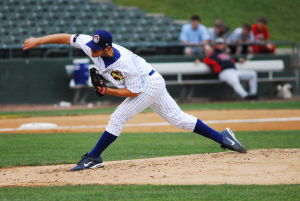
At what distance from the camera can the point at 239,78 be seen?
1780 centimetres

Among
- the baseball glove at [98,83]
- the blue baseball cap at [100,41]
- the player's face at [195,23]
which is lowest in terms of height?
the player's face at [195,23]

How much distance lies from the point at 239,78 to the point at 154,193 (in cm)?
1183

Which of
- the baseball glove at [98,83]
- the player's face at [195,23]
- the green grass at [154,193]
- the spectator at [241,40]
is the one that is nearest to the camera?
the green grass at [154,193]

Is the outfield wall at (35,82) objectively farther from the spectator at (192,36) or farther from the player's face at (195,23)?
the player's face at (195,23)

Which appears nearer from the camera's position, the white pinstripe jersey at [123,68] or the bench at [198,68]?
the white pinstripe jersey at [123,68]

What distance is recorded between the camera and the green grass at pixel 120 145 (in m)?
9.13

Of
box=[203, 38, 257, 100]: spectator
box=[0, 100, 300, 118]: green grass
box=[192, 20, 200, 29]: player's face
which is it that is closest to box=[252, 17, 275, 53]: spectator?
box=[203, 38, 257, 100]: spectator

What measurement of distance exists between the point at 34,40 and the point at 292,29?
68.2 ft

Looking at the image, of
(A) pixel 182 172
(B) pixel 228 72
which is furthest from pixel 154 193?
(B) pixel 228 72

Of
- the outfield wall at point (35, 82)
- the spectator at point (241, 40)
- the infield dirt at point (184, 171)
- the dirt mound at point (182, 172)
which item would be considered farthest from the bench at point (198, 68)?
the dirt mound at point (182, 172)

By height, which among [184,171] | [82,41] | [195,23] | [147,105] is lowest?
[195,23]

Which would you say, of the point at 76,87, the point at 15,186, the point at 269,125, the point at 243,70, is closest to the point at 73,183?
the point at 15,186

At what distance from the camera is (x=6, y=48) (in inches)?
691

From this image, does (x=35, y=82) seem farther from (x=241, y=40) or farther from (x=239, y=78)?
(x=241, y=40)
